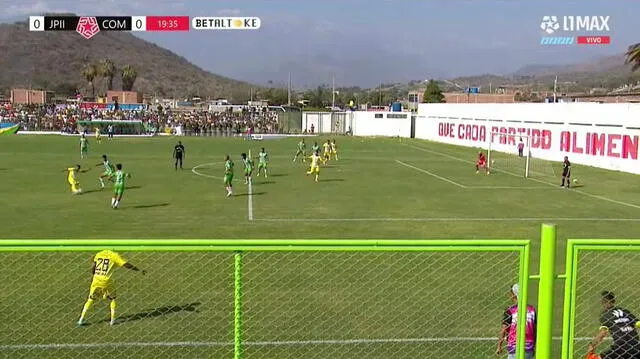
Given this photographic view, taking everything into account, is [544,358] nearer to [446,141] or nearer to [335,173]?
[335,173]

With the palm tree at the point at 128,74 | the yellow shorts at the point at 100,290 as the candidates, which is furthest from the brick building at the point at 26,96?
the yellow shorts at the point at 100,290

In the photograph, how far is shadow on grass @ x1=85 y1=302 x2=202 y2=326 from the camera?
1093 centimetres

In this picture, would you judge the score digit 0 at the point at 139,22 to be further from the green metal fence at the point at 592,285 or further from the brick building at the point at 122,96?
the brick building at the point at 122,96

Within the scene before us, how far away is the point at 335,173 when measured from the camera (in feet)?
129

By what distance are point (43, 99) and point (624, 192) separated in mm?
160698

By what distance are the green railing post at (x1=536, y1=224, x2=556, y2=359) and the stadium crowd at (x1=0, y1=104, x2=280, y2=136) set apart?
283 feet

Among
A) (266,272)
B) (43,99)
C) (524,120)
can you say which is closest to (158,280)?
(266,272)

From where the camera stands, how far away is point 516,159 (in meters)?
50.9

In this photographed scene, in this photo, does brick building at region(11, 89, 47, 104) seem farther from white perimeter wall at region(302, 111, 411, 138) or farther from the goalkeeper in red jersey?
the goalkeeper in red jersey

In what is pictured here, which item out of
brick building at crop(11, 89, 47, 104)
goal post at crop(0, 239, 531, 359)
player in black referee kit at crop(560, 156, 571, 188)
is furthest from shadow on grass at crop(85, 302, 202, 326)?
brick building at crop(11, 89, 47, 104)

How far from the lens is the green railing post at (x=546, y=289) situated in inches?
205

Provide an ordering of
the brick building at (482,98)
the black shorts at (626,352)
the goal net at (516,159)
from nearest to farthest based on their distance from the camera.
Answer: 1. the black shorts at (626,352)
2. the goal net at (516,159)
3. the brick building at (482,98)

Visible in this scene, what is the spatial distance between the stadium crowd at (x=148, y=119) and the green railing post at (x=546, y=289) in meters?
86.4

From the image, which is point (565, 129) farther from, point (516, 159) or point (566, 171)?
point (566, 171)
